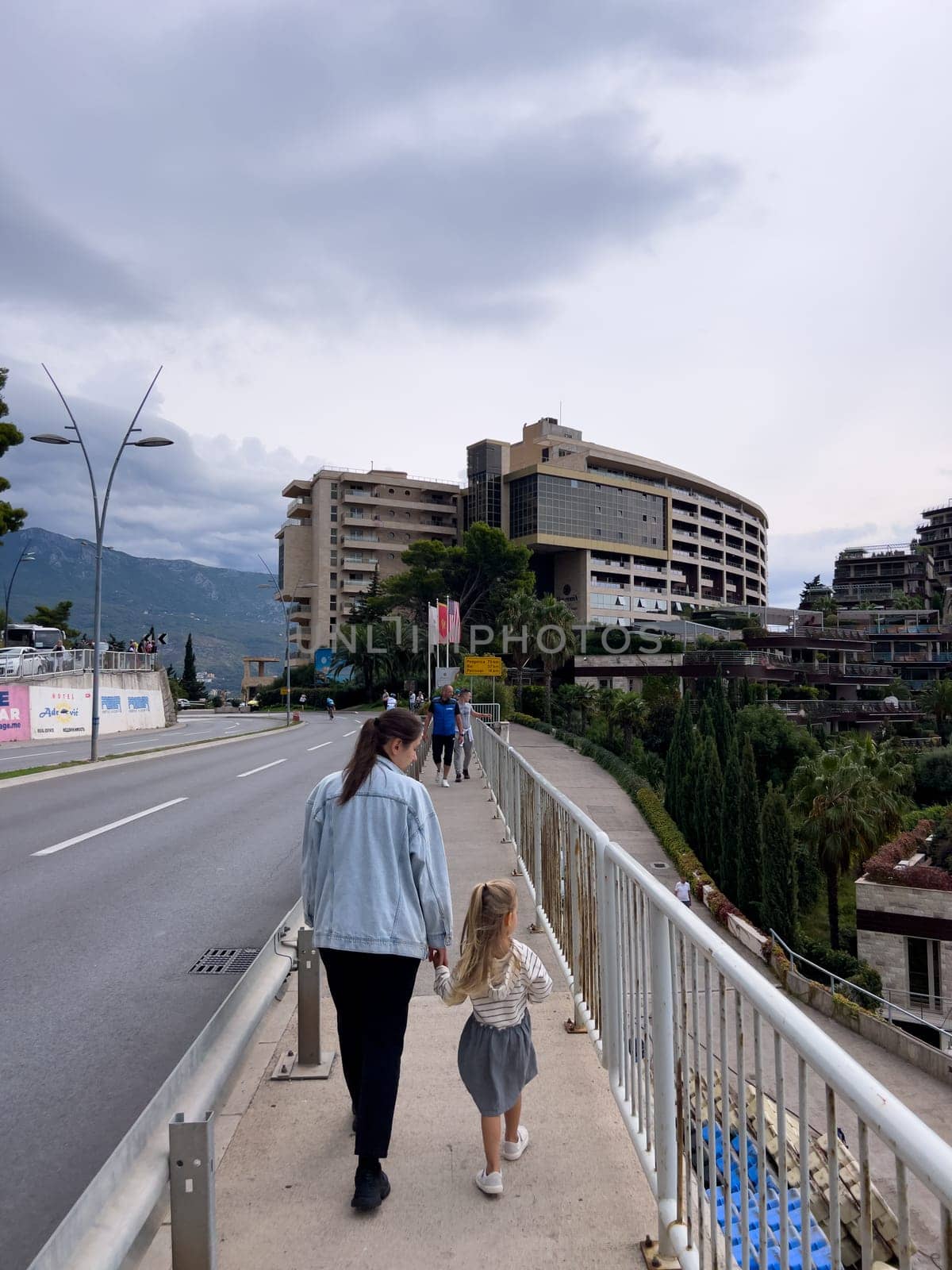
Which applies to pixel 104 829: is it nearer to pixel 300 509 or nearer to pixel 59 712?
pixel 59 712

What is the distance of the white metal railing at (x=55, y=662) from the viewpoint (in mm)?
28344

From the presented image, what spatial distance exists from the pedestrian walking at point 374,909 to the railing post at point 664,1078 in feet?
2.56

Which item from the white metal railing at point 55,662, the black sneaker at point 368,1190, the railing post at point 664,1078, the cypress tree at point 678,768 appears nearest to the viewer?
the railing post at point 664,1078

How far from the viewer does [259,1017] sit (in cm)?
465

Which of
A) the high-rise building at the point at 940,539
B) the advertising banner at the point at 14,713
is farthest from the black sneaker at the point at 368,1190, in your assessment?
the high-rise building at the point at 940,539

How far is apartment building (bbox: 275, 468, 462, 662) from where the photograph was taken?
3733 inches

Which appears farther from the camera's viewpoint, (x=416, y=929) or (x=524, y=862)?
(x=524, y=862)

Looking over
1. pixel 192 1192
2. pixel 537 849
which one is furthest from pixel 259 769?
pixel 192 1192

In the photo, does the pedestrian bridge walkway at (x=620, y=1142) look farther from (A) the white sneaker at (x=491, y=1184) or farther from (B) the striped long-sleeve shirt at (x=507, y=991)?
(B) the striped long-sleeve shirt at (x=507, y=991)

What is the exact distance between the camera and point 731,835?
104 ft

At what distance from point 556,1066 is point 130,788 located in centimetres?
1304

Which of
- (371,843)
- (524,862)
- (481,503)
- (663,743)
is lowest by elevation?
(663,743)

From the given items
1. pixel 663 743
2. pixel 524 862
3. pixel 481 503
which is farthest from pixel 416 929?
pixel 481 503

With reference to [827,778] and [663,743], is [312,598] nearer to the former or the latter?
[663,743]
